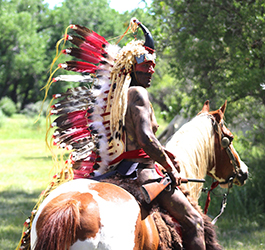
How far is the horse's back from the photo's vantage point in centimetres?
191

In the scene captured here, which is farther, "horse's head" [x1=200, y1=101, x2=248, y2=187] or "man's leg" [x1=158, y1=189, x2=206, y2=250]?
"horse's head" [x1=200, y1=101, x2=248, y2=187]

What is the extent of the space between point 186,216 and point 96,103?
116cm

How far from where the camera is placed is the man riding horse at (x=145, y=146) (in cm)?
240

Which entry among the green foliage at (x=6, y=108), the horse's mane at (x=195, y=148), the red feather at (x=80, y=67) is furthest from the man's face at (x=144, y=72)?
the green foliage at (x=6, y=108)

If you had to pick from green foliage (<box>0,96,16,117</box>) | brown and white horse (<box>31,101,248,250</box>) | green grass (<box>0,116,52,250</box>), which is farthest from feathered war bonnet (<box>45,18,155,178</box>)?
green foliage (<box>0,96,16,117</box>)

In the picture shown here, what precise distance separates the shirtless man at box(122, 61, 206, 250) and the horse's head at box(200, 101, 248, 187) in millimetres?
1165

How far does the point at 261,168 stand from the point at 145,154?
5212mm

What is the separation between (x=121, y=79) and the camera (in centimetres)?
266

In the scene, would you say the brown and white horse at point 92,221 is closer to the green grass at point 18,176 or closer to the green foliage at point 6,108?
the green grass at point 18,176

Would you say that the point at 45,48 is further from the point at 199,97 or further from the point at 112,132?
the point at 112,132

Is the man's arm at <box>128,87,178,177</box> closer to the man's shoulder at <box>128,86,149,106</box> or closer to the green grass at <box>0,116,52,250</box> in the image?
the man's shoulder at <box>128,86,149,106</box>

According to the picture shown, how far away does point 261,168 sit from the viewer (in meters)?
7.01

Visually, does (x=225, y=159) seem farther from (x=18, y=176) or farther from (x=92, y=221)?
(x=18, y=176)

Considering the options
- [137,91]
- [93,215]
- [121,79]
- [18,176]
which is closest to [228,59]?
[121,79]
